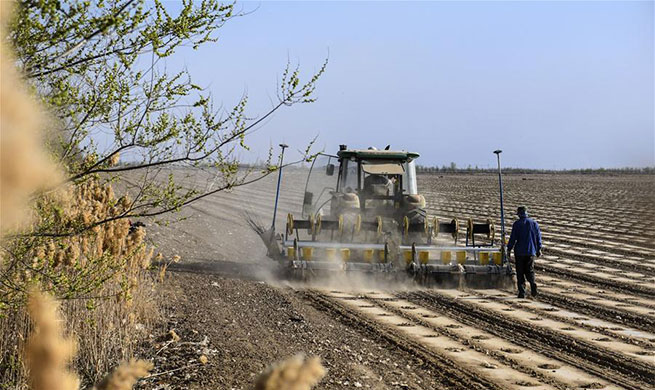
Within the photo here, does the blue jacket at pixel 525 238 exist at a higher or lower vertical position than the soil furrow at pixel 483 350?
higher

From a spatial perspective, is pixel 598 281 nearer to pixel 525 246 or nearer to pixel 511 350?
pixel 525 246

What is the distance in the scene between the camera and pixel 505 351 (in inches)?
319

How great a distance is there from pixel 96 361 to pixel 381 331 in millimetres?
3914

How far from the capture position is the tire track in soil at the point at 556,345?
23.8 ft

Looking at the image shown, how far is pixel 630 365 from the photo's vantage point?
7562 millimetres

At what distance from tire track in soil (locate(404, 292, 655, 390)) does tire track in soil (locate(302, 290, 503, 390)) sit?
4.49 feet

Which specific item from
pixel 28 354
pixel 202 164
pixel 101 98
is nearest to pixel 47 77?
pixel 101 98

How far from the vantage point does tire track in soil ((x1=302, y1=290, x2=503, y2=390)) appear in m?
6.71

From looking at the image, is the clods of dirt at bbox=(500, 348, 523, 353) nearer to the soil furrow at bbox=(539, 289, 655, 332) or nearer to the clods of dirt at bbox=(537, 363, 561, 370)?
the clods of dirt at bbox=(537, 363, 561, 370)

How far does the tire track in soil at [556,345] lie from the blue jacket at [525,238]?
1.85m

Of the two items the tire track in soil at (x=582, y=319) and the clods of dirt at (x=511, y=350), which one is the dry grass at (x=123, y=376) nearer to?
the clods of dirt at (x=511, y=350)

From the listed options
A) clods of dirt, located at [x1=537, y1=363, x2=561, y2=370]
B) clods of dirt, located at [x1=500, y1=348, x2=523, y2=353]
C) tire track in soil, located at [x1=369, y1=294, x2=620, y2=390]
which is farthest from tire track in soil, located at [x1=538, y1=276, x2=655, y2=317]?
clods of dirt, located at [x1=537, y1=363, x2=561, y2=370]

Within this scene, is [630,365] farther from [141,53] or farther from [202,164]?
[141,53]

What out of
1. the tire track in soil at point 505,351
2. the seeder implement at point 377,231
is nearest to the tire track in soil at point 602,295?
the seeder implement at point 377,231
